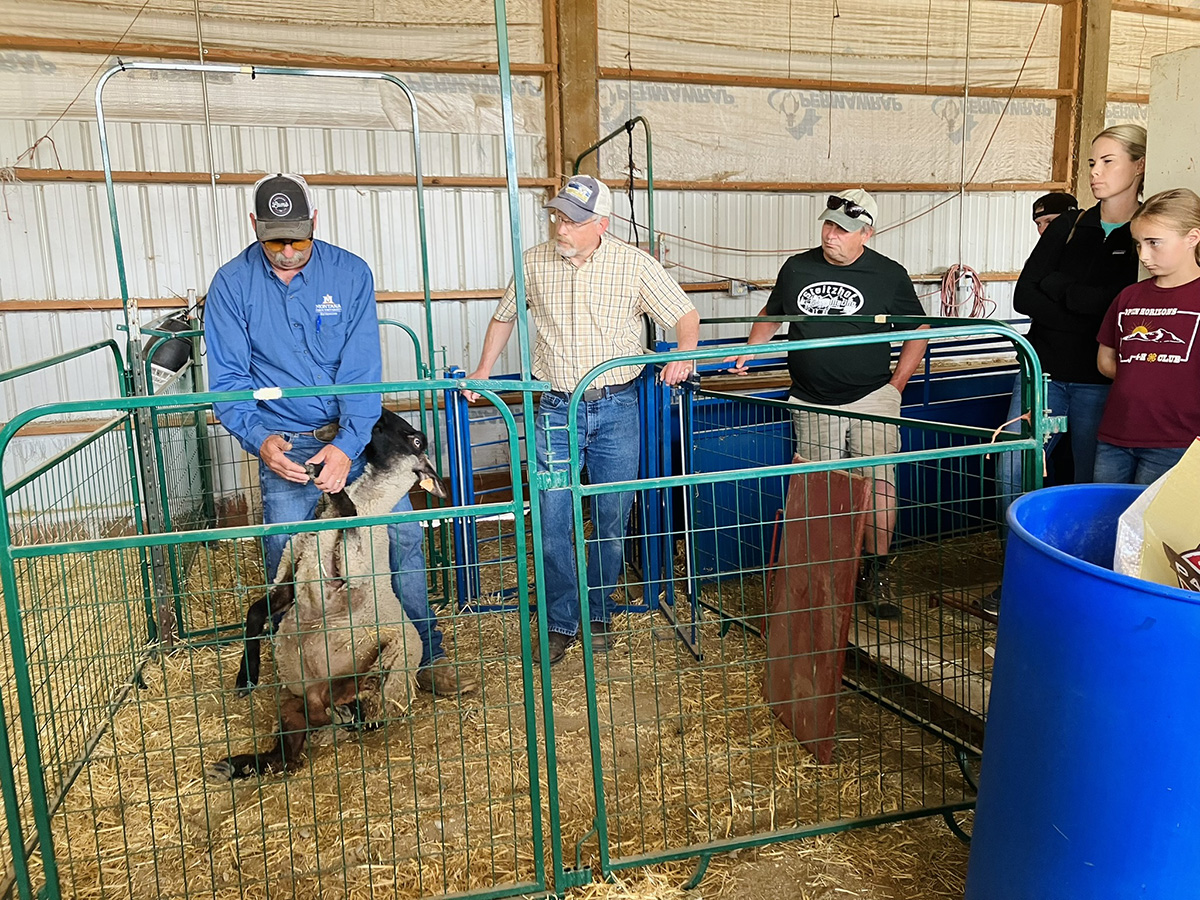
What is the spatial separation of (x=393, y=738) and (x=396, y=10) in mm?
5647

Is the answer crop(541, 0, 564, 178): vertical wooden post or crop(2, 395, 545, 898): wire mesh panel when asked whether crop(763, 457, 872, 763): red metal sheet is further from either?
crop(541, 0, 564, 178): vertical wooden post

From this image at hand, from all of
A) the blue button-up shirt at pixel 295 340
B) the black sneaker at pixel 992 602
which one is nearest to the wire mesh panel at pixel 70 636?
the blue button-up shirt at pixel 295 340

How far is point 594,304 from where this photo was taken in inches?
152

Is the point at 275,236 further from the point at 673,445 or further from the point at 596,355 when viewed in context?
the point at 673,445

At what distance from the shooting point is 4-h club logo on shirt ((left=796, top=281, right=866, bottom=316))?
160 inches

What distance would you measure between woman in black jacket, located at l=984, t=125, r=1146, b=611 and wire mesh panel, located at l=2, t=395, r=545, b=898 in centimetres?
204

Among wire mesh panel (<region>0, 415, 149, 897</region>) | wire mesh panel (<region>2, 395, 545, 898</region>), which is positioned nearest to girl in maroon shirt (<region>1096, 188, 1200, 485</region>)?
wire mesh panel (<region>2, 395, 545, 898</region>)

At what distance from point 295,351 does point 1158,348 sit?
10.1 ft

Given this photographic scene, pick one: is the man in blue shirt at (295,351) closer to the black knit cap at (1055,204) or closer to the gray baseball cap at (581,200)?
the gray baseball cap at (581,200)

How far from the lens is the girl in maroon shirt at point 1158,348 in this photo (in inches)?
112

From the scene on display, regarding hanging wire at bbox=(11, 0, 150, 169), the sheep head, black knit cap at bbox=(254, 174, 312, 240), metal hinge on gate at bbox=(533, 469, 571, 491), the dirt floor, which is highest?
hanging wire at bbox=(11, 0, 150, 169)

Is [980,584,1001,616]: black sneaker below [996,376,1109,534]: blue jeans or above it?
below

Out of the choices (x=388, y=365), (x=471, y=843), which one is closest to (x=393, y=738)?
(x=471, y=843)

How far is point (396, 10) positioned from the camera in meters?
6.73
